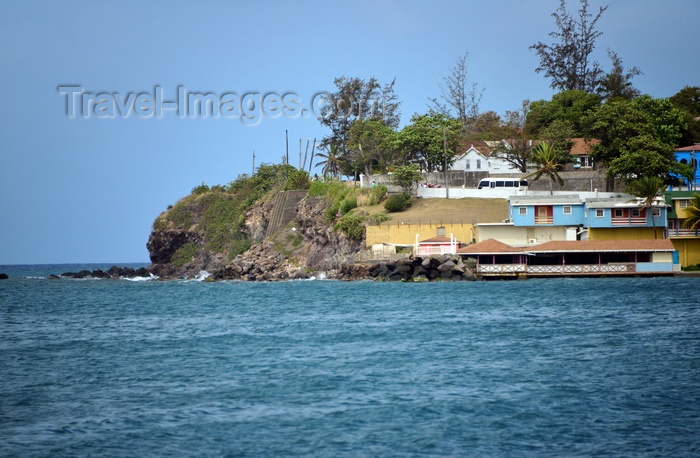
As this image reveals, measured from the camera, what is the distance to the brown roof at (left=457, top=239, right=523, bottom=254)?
67.9m

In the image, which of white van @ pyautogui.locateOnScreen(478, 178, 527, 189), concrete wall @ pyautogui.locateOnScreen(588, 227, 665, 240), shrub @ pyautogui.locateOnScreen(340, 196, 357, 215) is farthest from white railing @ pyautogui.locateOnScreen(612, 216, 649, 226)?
shrub @ pyautogui.locateOnScreen(340, 196, 357, 215)

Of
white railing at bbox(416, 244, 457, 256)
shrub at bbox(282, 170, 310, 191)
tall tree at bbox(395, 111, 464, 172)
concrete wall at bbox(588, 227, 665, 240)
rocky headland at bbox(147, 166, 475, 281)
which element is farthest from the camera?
shrub at bbox(282, 170, 310, 191)

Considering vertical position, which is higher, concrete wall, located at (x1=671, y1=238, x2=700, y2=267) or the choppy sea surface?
concrete wall, located at (x1=671, y1=238, x2=700, y2=267)

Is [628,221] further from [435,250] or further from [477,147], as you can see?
[477,147]

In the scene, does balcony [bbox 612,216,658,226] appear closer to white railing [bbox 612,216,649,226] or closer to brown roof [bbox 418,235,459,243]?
white railing [bbox 612,216,649,226]

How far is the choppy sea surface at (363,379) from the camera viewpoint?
21.8 meters

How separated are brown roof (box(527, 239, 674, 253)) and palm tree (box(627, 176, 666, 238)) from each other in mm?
3686

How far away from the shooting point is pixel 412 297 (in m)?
56.0

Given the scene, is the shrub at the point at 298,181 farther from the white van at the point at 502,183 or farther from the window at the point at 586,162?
the window at the point at 586,162

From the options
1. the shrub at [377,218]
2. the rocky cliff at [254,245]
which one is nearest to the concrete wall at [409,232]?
the shrub at [377,218]

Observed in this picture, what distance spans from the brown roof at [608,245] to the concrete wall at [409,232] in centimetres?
711

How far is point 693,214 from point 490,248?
15.4 meters

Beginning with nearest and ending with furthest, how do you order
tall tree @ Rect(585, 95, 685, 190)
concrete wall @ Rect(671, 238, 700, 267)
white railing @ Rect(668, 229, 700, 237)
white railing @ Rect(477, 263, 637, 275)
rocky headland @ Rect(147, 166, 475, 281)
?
white railing @ Rect(477, 263, 637, 275), white railing @ Rect(668, 229, 700, 237), concrete wall @ Rect(671, 238, 700, 267), rocky headland @ Rect(147, 166, 475, 281), tall tree @ Rect(585, 95, 685, 190)

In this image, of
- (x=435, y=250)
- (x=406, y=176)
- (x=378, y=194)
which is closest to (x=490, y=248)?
(x=435, y=250)
